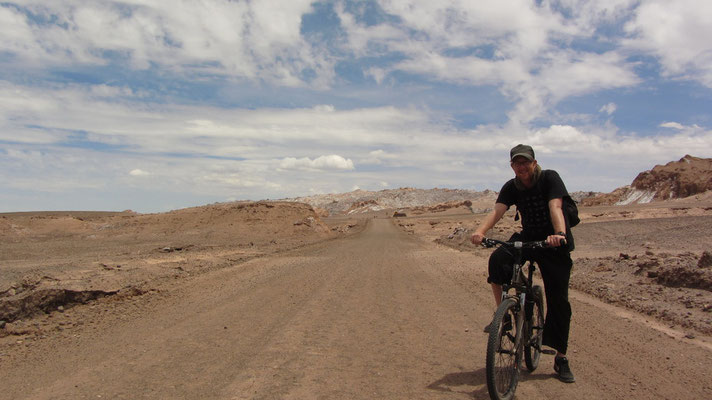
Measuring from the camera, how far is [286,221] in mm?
34125

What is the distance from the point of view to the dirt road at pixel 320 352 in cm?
438

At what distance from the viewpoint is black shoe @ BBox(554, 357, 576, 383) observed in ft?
14.9

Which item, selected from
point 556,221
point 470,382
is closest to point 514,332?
point 470,382

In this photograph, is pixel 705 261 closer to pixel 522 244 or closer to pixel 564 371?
pixel 564 371

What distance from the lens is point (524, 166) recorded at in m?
4.50

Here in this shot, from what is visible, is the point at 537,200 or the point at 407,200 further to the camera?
the point at 407,200

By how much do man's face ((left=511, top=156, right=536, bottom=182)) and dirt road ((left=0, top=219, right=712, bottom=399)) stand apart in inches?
77.9

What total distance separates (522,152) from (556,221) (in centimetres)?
70

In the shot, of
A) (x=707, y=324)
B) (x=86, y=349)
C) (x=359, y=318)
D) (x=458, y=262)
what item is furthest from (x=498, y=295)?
(x=458, y=262)

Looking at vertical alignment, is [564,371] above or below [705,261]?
below

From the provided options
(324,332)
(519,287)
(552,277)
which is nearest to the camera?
(519,287)

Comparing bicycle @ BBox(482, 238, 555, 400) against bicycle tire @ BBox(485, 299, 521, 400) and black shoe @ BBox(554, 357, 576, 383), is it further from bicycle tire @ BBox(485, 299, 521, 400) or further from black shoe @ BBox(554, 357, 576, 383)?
black shoe @ BBox(554, 357, 576, 383)

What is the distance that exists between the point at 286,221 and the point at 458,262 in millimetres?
20388

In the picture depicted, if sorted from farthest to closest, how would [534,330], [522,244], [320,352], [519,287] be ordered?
[320,352], [534,330], [519,287], [522,244]
